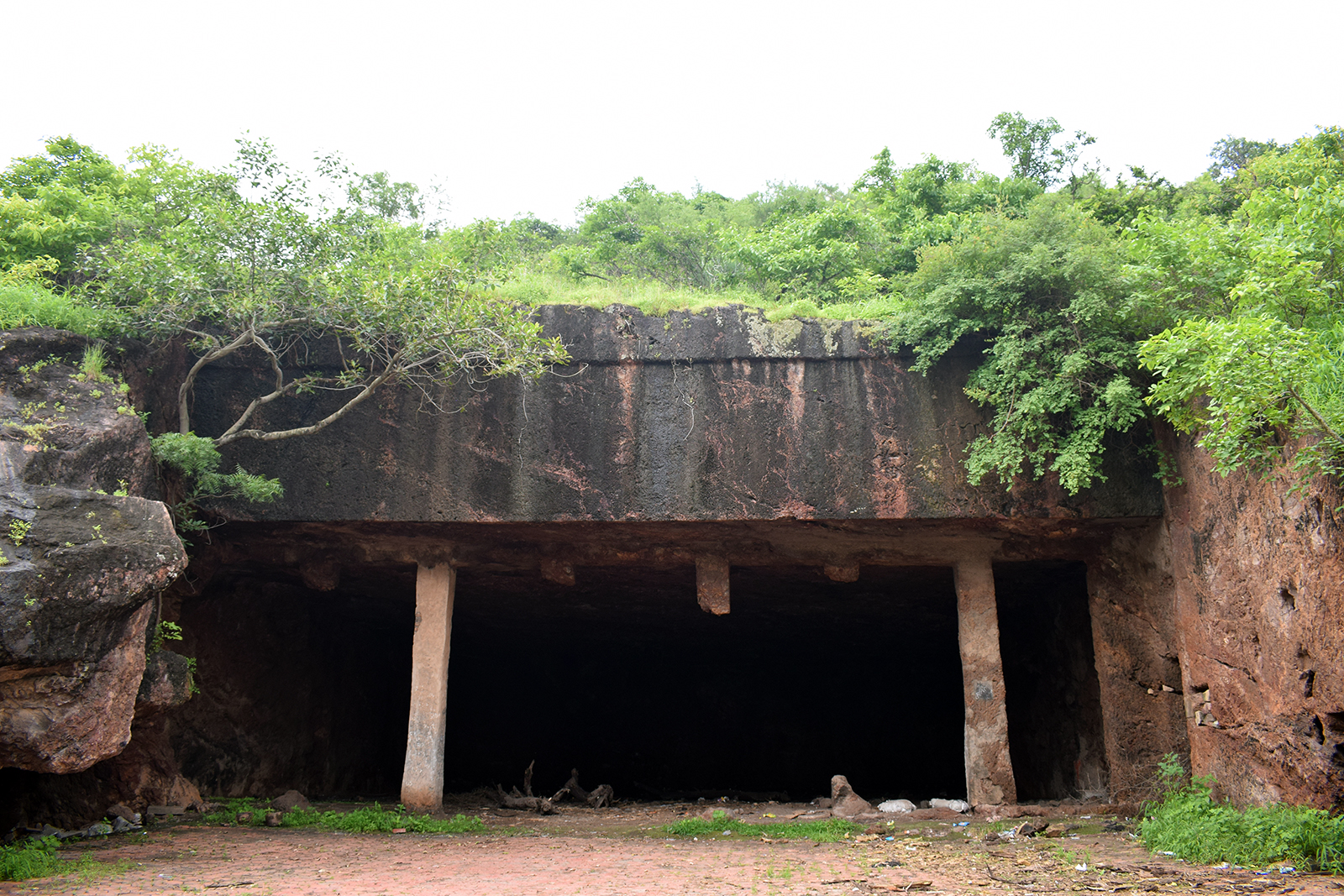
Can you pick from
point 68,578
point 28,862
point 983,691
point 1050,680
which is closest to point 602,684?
point 1050,680

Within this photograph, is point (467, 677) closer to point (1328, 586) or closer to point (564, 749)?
point (564, 749)

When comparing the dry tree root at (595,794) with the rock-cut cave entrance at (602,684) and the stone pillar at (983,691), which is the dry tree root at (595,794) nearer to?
the rock-cut cave entrance at (602,684)

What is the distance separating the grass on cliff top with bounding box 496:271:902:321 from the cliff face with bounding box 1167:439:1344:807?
2.76 meters

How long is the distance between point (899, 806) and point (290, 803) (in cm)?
539

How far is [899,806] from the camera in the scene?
Result: 782 centimetres

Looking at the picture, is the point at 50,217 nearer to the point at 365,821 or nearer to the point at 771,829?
the point at 365,821

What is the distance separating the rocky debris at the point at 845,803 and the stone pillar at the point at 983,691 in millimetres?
908

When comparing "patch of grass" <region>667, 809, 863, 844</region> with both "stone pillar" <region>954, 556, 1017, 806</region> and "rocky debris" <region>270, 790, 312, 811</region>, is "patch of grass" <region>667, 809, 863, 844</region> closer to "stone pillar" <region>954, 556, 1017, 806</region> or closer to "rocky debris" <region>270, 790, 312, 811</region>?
"stone pillar" <region>954, 556, 1017, 806</region>

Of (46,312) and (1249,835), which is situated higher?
(46,312)

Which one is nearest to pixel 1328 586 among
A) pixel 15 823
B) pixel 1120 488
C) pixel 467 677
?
pixel 1120 488

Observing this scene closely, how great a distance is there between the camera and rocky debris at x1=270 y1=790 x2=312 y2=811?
790 cm

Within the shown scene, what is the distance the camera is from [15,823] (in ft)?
22.0

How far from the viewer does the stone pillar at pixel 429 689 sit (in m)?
7.60

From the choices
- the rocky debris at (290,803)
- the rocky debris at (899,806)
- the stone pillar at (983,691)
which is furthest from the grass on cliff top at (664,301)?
the rocky debris at (290,803)
